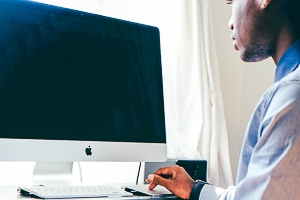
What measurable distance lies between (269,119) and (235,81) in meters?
1.37

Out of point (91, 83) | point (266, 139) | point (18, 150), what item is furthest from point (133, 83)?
point (266, 139)

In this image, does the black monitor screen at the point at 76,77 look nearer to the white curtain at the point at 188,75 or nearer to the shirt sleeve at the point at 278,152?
the white curtain at the point at 188,75

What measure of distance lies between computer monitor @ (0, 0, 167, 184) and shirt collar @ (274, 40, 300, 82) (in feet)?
1.76

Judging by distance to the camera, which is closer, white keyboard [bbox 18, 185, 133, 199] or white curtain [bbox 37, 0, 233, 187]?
white keyboard [bbox 18, 185, 133, 199]

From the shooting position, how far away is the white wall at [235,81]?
215 cm

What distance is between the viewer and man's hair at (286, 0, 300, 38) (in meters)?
1.04

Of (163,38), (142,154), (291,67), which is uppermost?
(163,38)

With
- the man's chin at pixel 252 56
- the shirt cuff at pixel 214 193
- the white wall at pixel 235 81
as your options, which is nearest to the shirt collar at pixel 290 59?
the man's chin at pixel 252 56

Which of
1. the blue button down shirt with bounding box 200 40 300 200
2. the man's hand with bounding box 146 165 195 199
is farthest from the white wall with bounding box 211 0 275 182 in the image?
the blue button down shirt with bounding box 200 40 300 200

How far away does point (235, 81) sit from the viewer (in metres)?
2.19

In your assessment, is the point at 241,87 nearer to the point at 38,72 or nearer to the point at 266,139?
the point at 38,72

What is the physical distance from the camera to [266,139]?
0.83 meters

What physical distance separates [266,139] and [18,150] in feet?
2.13

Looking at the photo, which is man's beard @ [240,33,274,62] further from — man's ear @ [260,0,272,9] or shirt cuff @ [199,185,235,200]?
shirt cuff @ [199,185,235,200]
